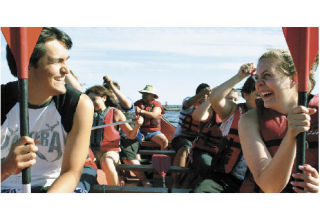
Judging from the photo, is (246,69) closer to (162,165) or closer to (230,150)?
(230,150)

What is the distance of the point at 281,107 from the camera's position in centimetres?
188

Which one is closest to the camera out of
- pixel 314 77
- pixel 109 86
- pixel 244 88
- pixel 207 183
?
pixel 314 77

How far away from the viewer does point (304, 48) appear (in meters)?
1.58

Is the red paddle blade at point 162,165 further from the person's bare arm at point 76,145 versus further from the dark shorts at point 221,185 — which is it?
the person's bare arm at point 76,145

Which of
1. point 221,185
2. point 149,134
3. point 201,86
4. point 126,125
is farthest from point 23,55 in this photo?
point 149,134

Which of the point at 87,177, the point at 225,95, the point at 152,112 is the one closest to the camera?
the point at 87,177

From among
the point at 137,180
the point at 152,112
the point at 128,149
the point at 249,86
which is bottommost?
the point at 137,180

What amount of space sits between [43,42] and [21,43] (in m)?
0.20

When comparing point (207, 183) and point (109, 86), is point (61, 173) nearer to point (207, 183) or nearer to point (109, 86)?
point (207, 183)

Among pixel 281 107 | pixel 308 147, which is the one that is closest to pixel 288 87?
pixel 281 107

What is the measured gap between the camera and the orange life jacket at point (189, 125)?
4625 mm

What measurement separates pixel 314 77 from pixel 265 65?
32 cm

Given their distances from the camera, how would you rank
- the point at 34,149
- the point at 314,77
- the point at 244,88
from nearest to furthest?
the point at 34,149 < the point at 314,77 < the point at 244,88

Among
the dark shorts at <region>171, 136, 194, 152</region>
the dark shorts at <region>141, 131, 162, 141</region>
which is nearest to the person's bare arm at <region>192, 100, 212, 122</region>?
the dark shorts at <region>171, 136, 194, 152</region>
